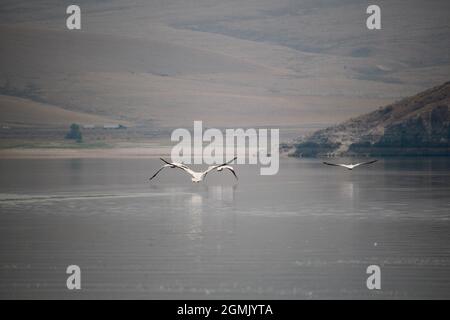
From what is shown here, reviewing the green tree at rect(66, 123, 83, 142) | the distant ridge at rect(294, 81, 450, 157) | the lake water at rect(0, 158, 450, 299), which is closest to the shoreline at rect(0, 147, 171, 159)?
the green tree at rect(66, 123, 83, 142)

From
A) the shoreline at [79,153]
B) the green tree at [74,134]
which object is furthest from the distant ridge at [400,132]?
the green tree at [74,134]

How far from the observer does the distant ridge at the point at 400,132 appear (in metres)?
110

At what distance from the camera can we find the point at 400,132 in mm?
111438

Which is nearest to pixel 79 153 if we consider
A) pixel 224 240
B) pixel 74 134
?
pixel 74 134

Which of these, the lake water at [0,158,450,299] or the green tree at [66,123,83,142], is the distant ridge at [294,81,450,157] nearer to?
the green tree at [66,123,83,142]

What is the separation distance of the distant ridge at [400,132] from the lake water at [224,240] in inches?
1966

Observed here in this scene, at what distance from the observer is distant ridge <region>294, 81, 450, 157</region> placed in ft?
363

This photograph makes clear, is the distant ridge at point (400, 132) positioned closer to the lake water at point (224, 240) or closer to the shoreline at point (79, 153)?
the shoreline at point (79, 153)

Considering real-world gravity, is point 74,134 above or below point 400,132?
above

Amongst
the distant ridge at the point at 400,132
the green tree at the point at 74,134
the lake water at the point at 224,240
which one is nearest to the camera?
the lake water at the point at 224,240

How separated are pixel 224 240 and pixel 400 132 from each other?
77959mm

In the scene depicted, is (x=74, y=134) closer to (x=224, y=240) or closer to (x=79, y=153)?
(x=79, y=153)
